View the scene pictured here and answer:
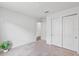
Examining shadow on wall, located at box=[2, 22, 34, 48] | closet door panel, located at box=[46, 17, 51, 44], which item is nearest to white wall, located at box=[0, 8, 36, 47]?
shadow on wall, located at box=[2, 22, 34, 48]

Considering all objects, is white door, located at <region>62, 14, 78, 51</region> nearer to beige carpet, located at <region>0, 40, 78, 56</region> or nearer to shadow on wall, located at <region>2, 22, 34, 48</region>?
beige carpet, located at <region>0, 40, 78, 56</region>

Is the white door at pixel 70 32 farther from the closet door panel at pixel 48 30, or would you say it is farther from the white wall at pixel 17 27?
the white wall at pixel 17 27

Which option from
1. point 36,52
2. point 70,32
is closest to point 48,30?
point 70,32

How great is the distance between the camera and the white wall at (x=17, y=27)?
2746mm

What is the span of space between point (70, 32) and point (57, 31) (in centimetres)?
73

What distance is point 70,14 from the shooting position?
3068 mm

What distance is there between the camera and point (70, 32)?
10.2 ft

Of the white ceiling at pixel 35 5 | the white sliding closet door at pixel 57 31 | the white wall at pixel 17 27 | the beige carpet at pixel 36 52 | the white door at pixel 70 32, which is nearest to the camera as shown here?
the white ceiling at pixel 35 5

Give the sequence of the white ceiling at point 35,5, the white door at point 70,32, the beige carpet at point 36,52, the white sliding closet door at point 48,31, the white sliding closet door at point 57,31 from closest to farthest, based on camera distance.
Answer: the white ceiling at point 35,5 → the beige carpet at point 36,52 → the white door at point 70,32 → the white sliding closet door at point 57,31 → the white sliding closet door at point 48,31

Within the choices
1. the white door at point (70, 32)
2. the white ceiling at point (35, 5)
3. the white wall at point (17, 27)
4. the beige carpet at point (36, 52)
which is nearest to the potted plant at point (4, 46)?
the beige carpet at point (36, 52)

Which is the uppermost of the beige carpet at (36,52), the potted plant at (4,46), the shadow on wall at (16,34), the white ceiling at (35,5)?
the white ceiling at (35,5)

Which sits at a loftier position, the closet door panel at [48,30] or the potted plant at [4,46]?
the closet door panel at [48,30]

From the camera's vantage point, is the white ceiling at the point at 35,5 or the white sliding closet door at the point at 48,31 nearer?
the white ceiling at the point at 35,5

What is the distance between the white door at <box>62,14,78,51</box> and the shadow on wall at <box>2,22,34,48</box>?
153 centimetres
